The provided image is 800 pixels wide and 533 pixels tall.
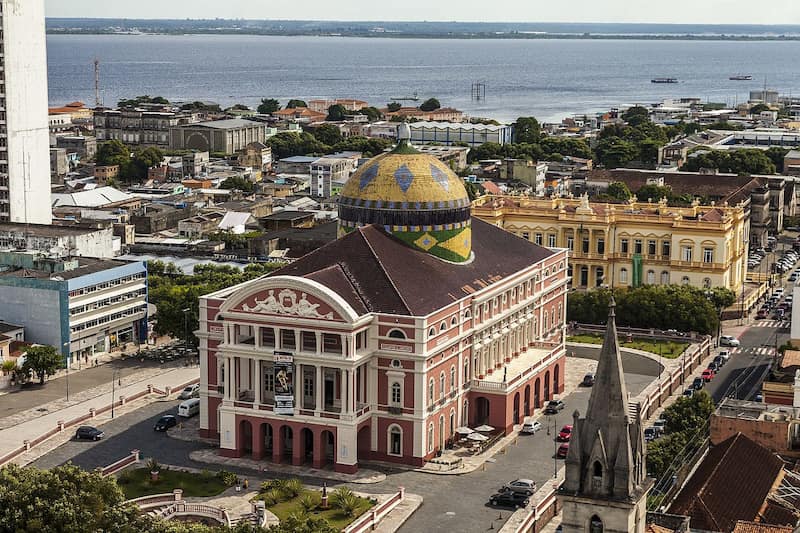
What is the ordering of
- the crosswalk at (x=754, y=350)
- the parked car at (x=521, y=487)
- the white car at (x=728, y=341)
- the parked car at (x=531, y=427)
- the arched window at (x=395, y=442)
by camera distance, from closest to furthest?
the parked car at (x=521, y=487)
the arched window at (x=395, y=442)
the parked car at (x=531, y=427)
the crosswalk at (x=754, y=350)
the white car at (x=728, y=341)

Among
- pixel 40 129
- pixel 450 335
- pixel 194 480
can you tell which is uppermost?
pixel 40 129

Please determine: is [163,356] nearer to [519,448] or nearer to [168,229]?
[519,448]

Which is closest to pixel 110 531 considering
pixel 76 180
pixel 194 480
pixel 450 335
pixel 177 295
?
pixel 194 480

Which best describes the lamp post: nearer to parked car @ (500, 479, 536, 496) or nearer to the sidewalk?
the sidewalk

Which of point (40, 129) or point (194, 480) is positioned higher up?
point (40, 129)

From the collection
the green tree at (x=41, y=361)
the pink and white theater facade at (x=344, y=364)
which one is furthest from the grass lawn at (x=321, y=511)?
the green tree at (x=41, y=361)

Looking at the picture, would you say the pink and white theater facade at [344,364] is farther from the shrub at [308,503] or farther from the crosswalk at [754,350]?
the crosswalk at [754,350]

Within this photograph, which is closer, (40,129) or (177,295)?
(177,295)

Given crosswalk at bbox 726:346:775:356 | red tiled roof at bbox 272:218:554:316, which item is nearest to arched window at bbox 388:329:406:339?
red tiled roof at bbox 272:218:554:316
